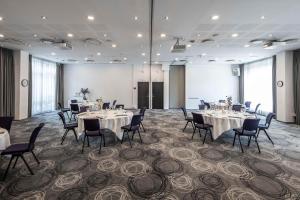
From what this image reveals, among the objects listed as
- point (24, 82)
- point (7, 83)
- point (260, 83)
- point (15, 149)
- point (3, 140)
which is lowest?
point (15, 149)

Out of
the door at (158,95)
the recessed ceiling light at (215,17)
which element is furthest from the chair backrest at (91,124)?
the door at (158,95)

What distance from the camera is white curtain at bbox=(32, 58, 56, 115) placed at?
35.7 ft

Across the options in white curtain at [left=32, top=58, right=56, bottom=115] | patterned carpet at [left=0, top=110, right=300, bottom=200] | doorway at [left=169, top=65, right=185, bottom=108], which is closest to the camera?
patterned carpet at [left=0, top=110, right=300, bottom=200]

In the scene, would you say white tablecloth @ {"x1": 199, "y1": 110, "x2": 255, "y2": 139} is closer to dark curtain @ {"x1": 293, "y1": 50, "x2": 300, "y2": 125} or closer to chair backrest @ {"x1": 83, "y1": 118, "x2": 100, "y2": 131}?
chair backrest @ {"x1": 83, "y1": 118, "x2": 100, "y2": 131}

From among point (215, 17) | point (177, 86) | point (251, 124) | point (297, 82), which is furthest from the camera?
point (177, 86)

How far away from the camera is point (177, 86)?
1451 centimetres

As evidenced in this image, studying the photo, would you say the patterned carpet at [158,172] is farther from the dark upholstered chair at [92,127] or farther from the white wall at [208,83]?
the white wall at [208,83]

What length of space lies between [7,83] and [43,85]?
10.2 feet

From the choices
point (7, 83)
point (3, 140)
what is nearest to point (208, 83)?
point (7, 83)

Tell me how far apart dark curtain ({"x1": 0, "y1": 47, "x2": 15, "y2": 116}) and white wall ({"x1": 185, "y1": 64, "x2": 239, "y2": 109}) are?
1091cm

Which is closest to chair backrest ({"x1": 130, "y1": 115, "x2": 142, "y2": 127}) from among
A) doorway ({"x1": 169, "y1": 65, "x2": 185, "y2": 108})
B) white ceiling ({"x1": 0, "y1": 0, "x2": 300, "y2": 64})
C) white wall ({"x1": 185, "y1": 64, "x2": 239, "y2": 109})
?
white ceiling ({"x1": 0, "y1": 0, "x2": 300, "y2": 64})

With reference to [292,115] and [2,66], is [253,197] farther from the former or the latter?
[2,66]

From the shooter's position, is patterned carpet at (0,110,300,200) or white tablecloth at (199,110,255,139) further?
white tablecloth at (199,110,255,139)

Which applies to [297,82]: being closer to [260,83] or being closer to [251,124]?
[260,83]
